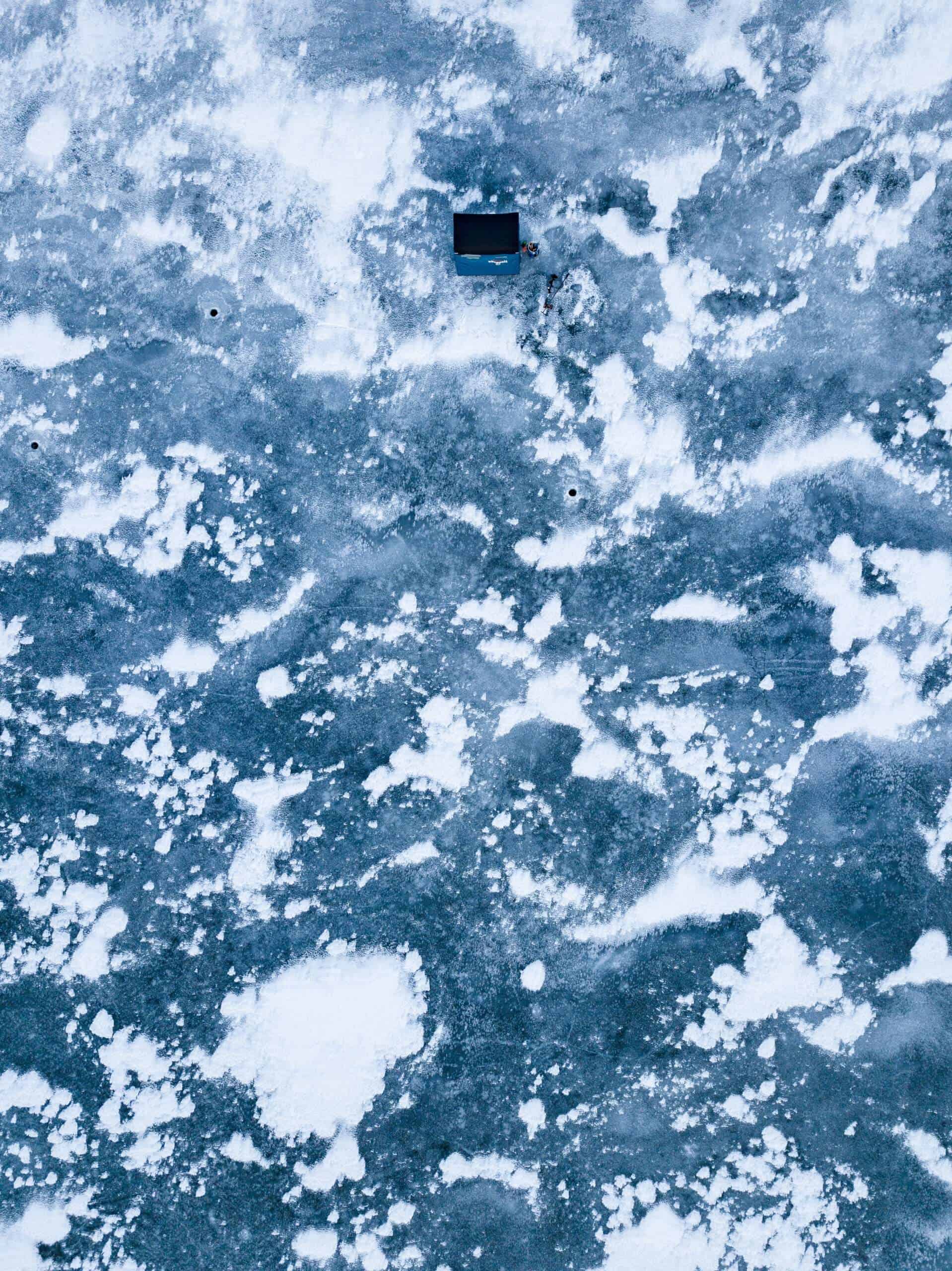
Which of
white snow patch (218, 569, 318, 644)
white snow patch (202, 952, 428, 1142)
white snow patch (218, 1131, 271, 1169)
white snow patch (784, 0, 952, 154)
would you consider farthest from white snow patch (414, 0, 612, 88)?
white snow patch (218, 1131, 271, 1169)

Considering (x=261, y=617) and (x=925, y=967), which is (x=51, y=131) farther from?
(x=925, y=967)

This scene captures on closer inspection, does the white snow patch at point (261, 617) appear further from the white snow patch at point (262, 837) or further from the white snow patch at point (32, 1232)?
the white snow patch at point (32, 1232)

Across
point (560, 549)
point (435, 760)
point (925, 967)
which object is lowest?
point (925, 967)

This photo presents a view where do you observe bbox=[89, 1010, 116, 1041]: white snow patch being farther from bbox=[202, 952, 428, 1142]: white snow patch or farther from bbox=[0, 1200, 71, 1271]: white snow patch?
bbox=[0, 1200, 71, 1271]: white snow patch

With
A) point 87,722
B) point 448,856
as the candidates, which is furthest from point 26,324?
point 448,856

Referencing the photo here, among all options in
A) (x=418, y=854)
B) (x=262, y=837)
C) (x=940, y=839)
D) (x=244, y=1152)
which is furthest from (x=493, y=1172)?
(x=940, y=839)

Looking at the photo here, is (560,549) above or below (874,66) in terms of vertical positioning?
below
